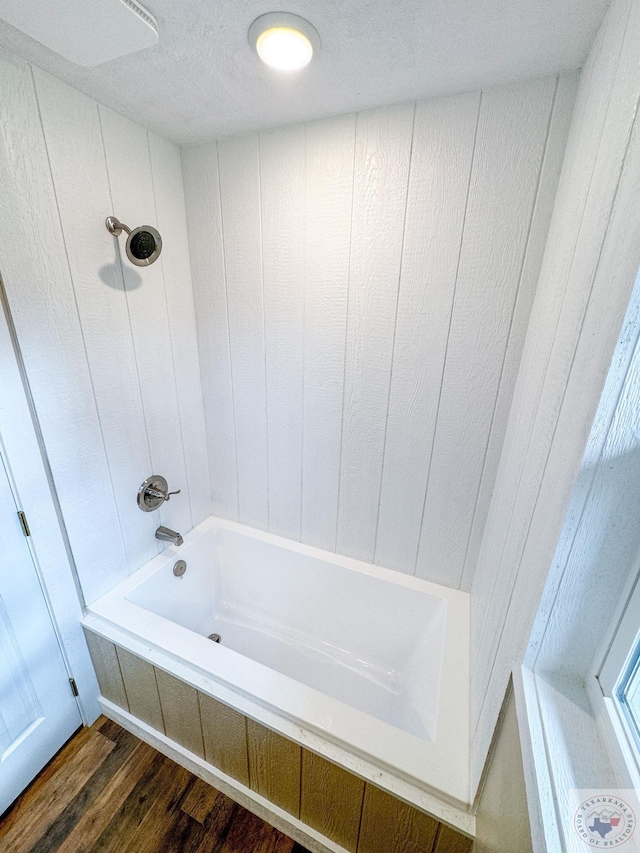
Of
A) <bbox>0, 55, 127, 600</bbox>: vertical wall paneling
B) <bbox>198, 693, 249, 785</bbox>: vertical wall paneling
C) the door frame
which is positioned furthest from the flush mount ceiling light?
<bbox>198, 693, 249, 785</bbox>: vertical wall paneling

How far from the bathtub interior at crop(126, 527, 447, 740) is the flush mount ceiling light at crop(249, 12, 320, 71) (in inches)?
67.9

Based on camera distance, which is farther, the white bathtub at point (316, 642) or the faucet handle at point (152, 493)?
the faucet handle at point (152, 493)

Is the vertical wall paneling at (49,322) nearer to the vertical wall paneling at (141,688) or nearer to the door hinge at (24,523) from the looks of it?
the door hinge at (24,523)

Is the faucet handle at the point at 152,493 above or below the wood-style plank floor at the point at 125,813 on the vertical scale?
above

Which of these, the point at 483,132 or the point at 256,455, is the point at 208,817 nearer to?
the point at 256,455

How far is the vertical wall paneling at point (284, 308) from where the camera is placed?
1.26 m

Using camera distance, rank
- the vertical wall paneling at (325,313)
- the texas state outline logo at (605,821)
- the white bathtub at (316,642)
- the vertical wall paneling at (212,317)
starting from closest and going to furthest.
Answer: the texas state outline logo at (605,821) → the white bathtub at (316,642) → the vertical wall paneling at (325,313) → the vertical wall paneling at (212,317)

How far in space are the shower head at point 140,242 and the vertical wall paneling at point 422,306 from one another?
2.75 ft

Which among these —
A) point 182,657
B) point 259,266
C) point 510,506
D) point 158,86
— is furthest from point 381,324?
point 182,657

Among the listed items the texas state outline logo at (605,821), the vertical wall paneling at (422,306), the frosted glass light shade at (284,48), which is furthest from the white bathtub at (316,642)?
the frosted glass light shade at (284,48)

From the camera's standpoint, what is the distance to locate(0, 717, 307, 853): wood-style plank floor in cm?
109

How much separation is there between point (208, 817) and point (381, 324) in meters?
1.79

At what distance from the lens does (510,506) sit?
0.93 metres

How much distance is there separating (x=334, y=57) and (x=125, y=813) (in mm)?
2351
